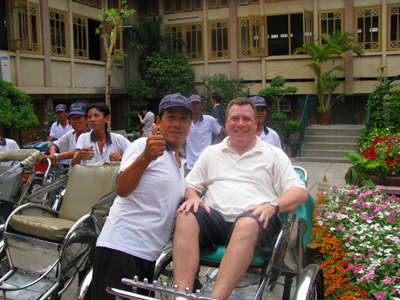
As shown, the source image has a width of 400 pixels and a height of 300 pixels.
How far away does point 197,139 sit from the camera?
591 centimetres

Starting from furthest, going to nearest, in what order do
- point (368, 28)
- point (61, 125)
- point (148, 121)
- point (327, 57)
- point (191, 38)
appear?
point (191, 38), point (368, 28), point (327, 57), point (148, 121), point (61, 125)

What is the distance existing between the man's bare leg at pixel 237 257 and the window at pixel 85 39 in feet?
44.5

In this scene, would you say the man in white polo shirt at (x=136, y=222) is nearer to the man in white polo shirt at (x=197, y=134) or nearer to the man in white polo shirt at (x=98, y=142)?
the man in white polo shirt at (x=98, y=142)

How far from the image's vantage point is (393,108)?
32.2 feet

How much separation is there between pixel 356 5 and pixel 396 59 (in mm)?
2462

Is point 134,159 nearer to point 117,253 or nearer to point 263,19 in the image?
point 117,253

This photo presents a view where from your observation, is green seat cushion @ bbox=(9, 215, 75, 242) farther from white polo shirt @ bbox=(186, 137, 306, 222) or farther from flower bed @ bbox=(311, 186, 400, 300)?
flower bed @ bbox=(311, 186, 400, 300)

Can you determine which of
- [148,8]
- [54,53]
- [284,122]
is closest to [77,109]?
[284,122]

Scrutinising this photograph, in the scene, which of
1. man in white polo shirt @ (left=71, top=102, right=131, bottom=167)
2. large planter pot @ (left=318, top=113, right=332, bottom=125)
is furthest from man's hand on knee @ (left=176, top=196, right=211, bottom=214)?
large planter pot @ (left=318, top=113, right=332, bottom=125)

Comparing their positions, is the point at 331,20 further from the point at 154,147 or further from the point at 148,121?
the point at 154,147

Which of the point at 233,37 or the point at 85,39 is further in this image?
the point at 233,37

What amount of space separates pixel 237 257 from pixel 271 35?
47.9ft

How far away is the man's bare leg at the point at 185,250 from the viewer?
7.28 ft

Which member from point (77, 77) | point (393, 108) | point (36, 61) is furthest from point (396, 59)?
point (36, 61)
